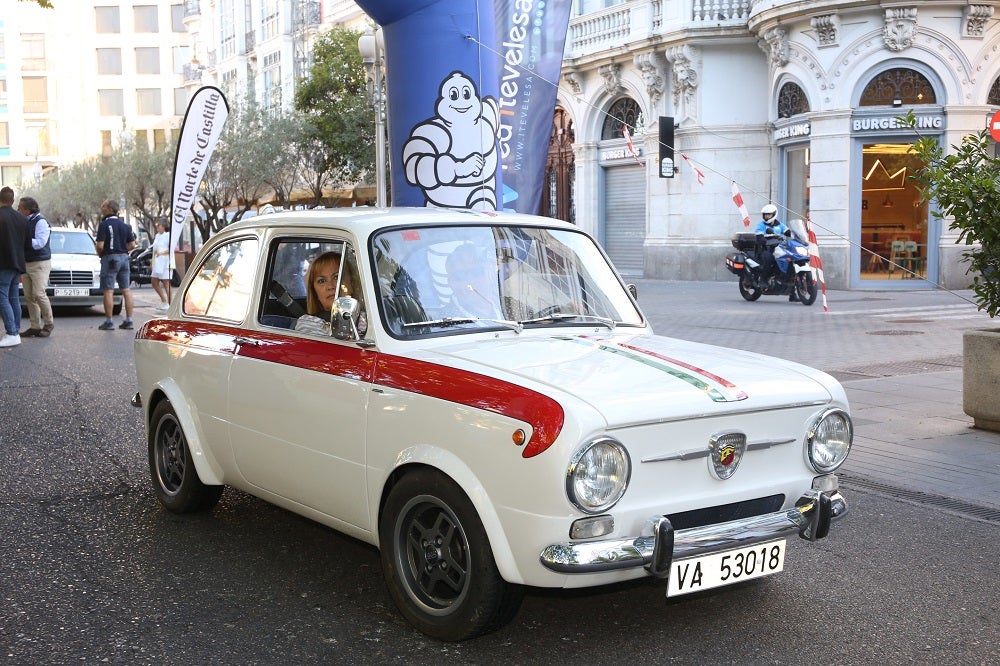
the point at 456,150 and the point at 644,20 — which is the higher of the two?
the point at 644,20

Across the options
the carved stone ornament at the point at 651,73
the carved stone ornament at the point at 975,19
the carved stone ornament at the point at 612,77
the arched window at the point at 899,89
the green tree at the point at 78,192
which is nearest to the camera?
the carved stone ornament at the point at 975,19

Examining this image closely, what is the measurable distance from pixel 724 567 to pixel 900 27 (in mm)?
22254

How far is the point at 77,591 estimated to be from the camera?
4758 mm

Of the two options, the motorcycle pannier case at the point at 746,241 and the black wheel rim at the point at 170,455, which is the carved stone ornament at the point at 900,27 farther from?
the black wheel rim at the point at 170,455

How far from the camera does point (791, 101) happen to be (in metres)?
26.3

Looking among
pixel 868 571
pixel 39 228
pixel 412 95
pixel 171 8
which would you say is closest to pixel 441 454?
pixel 868 571

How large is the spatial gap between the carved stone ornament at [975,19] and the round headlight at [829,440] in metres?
21.8

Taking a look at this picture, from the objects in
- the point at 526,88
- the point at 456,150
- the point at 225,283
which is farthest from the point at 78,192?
the point at 225,283

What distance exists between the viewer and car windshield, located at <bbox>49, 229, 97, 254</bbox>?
2159 centimetres

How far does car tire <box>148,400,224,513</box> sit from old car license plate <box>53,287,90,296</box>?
1536 centimetres

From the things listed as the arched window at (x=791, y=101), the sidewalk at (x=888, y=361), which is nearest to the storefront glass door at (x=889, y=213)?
the sidewalk at (x=888, y=361)

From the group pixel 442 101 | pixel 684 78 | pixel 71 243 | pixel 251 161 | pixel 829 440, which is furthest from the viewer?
pixel 251 161

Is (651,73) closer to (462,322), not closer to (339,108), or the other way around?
(339,108)

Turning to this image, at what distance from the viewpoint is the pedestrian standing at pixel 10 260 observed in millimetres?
14828
